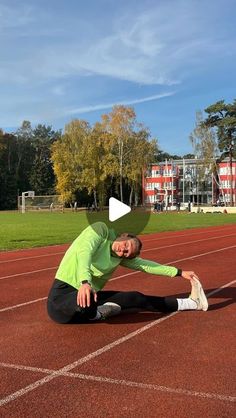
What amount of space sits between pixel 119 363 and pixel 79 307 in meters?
1.06

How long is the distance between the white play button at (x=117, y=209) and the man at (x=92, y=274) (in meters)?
0.18

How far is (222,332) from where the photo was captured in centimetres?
536

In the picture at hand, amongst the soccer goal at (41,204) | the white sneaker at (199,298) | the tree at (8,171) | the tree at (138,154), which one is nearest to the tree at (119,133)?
the tree at (138,154)

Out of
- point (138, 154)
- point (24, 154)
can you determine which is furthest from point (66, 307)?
point (24, 154)

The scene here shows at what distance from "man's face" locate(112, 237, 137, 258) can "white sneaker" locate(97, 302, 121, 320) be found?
74 cm

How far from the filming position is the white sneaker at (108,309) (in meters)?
5.71

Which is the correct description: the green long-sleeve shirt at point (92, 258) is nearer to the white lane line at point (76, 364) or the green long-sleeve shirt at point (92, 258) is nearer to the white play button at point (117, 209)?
the white play button at point (117, 209)

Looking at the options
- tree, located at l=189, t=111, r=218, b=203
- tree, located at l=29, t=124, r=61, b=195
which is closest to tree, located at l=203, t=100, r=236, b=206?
tree, located at l=189, t=111, r=218, b=203

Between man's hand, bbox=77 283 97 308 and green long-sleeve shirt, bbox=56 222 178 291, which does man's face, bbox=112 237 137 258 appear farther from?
man's hand, bbox=77 283 97 308

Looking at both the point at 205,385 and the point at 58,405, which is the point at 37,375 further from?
the point at 205,385

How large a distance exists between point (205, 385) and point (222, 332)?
5.23ft

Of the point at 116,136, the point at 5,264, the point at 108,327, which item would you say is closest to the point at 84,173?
the point at 116,136

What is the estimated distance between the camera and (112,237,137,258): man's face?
17.4 ft

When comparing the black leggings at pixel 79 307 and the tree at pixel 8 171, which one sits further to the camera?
the tree at pixel 8 171
